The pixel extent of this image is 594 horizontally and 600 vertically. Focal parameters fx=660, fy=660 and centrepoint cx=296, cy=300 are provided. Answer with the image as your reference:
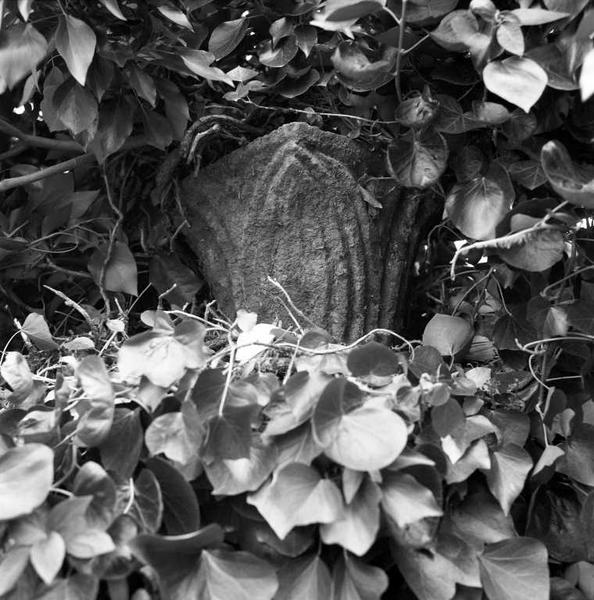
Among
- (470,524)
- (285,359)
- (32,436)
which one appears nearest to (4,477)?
(32,436)

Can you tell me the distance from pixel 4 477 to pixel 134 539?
0.13 m

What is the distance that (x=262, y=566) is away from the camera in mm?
548

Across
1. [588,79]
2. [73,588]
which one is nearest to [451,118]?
[588,79]

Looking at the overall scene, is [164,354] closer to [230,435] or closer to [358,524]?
[230,435]

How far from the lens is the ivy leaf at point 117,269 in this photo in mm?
915

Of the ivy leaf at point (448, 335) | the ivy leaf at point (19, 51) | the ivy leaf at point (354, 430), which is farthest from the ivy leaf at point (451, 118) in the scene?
the ivy leaf at point (19, 51)

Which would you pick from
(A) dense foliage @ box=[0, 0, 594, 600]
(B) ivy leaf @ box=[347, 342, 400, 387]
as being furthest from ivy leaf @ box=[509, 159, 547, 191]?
(B) ivy leaf @ box=[347, 342, 400, 387]

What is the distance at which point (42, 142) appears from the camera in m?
0.93

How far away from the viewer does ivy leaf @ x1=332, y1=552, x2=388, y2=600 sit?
Result: 549 millimetres

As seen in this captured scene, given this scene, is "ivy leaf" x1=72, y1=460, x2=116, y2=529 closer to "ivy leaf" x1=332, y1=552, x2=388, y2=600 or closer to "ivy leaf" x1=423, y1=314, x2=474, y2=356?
"ivy leaf" x1=332, y1=552, x2=388, y2=600

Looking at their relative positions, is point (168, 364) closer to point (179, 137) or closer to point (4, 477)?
point (4, 477)

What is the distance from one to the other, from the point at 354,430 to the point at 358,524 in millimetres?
75

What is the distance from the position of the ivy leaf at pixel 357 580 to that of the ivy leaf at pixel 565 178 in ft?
1.22

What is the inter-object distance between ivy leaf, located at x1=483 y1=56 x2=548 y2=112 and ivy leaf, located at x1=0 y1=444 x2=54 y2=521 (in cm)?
52
